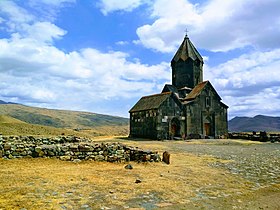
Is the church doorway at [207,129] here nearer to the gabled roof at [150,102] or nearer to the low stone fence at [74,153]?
the gabled roof at [150,102]

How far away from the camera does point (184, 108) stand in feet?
118

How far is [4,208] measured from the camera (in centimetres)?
571

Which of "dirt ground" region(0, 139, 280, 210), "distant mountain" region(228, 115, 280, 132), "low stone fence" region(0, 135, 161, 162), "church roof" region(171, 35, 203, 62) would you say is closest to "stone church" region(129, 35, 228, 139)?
"church roof" region(171, 35, 203, 62)

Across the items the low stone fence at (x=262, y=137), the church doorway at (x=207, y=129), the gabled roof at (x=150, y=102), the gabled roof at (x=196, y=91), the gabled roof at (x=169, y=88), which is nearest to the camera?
the low stone fence at (x=262, y=137)

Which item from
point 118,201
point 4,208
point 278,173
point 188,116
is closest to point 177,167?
point 278,173

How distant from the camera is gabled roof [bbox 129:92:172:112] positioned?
3377 centimetres

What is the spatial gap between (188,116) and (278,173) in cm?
2538

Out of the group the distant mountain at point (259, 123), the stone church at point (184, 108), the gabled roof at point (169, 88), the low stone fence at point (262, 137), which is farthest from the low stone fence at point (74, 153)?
the distant mountain at point (259, 123)

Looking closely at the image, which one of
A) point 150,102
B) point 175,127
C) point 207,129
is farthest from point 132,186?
point 207,129

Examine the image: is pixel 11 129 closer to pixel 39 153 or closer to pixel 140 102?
pixel 140 102

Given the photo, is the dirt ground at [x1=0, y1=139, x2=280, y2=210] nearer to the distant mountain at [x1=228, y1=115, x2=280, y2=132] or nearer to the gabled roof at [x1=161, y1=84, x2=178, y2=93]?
the gabled roof at [x1=161, y1=84, x2=178, y2=93]

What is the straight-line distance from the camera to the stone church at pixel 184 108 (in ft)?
110

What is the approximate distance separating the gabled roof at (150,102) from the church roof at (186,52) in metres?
9.32

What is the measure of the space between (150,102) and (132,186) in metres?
28.1
